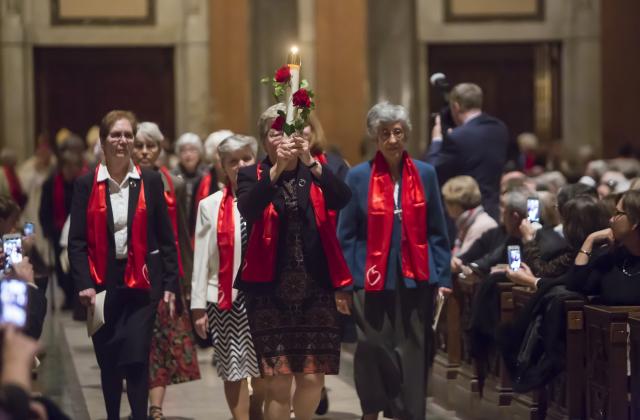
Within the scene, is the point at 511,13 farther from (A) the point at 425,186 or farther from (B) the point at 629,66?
(A) the point at 425,186

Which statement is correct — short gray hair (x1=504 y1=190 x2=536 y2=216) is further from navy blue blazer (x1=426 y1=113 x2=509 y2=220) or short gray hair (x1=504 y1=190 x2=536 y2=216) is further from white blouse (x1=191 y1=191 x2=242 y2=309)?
white blouse (x1=191 y1=191 x2=242 y2=309)

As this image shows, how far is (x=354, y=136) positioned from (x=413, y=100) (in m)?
1.12

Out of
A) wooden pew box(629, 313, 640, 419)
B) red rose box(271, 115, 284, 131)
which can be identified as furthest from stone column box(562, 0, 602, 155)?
wooden pew box(629, 313, 640, 419)

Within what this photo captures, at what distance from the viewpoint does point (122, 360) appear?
29.0 ft

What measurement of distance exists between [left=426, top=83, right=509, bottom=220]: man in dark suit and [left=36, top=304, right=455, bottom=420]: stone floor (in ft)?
5.72

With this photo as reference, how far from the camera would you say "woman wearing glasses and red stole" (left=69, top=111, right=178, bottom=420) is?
8812 mm

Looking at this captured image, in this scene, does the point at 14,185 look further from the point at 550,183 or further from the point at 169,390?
the point at 550,183

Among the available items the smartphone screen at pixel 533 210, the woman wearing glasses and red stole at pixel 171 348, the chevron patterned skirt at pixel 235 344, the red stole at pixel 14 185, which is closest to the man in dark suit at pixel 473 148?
the smartphone screen at pixel 533 210

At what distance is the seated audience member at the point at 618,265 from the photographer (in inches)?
320

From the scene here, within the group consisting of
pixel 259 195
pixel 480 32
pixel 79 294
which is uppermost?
pixel 480 32

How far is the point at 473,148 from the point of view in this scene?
37.7 feet

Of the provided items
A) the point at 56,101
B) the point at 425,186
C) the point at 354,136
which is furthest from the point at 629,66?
the point at 425,186

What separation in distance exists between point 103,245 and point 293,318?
1.22m

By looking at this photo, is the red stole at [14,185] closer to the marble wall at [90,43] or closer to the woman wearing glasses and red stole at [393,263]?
the marble wall at [90,43]
